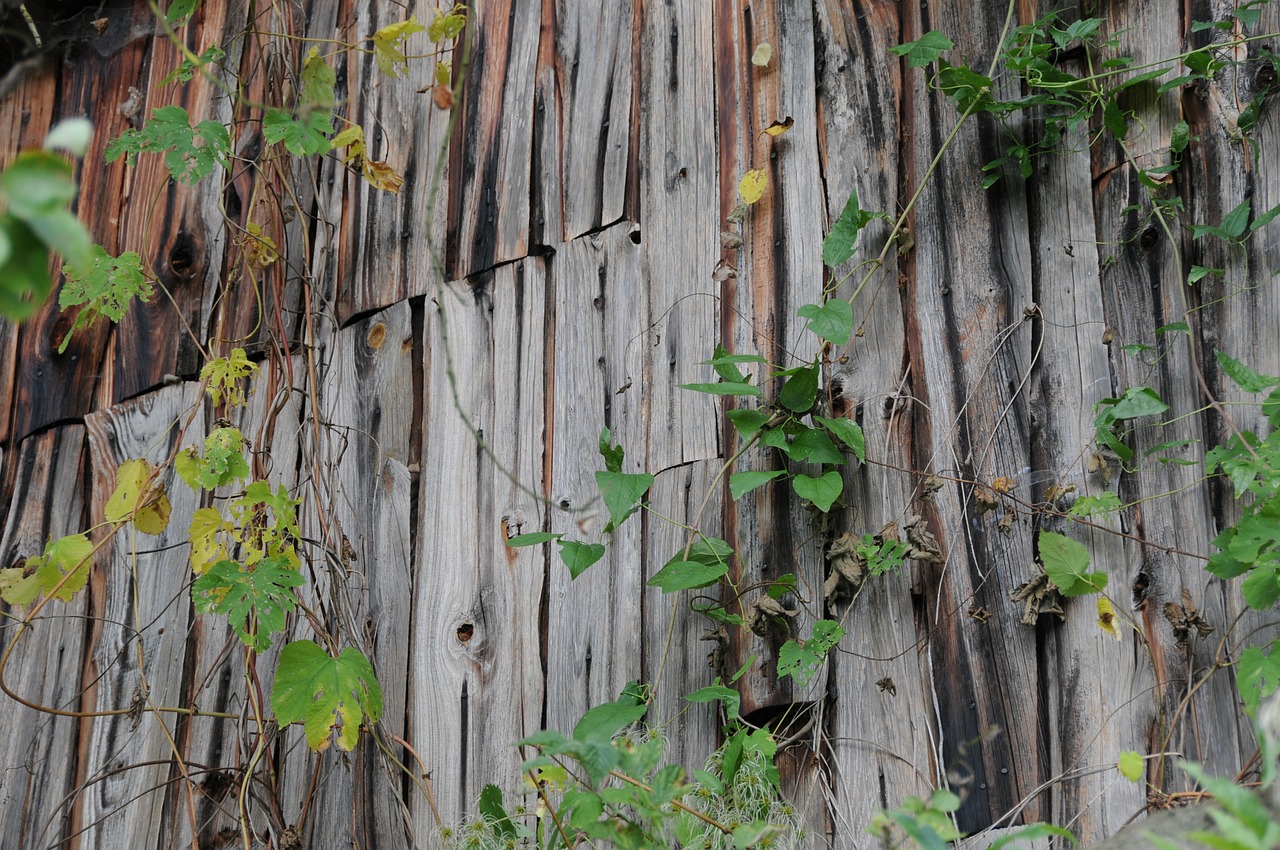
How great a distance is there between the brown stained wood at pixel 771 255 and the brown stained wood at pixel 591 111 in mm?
218

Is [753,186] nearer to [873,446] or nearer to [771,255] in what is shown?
[771,255]

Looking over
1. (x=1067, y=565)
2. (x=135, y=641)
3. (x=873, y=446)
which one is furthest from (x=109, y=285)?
(x=1067, y=565)

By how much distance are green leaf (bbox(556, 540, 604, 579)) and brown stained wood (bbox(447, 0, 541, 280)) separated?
2.38 ft

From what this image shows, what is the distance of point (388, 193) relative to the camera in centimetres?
230

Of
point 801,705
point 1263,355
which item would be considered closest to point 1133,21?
point 1263,355

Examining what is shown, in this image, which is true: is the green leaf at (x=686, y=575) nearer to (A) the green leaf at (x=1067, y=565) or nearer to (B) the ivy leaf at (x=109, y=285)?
(A) the green leaf at (x=1067, y=565)

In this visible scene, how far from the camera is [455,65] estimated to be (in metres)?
2.29

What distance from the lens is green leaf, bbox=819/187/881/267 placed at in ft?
5.82

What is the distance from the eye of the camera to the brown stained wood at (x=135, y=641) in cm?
202

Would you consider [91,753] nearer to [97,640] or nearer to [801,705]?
[97,640]

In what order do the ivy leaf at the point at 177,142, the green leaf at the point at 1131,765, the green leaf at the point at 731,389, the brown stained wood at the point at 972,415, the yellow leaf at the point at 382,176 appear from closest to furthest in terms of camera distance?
the green leaf at the point at 1131,765
the brown stained wood at the point at 972,415
the green leaf at the point at 731,389
the ivy leaf at the point at 177,142
the yellow leaf at the point at 382,176

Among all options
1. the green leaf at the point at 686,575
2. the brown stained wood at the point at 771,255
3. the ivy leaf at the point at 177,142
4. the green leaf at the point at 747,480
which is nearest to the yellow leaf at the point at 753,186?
the brown stained wood at the point at 771,255

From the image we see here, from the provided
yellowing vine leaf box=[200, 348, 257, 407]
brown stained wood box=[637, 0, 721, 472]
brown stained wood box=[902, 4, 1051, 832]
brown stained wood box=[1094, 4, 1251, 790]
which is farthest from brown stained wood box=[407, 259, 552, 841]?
brown stained wood box=[1094, 4, 1251, 790]

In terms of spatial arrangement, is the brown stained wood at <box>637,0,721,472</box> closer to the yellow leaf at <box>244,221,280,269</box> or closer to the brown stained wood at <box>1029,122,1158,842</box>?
the brown stained wood at <box>1029,122,1158,842</box>
